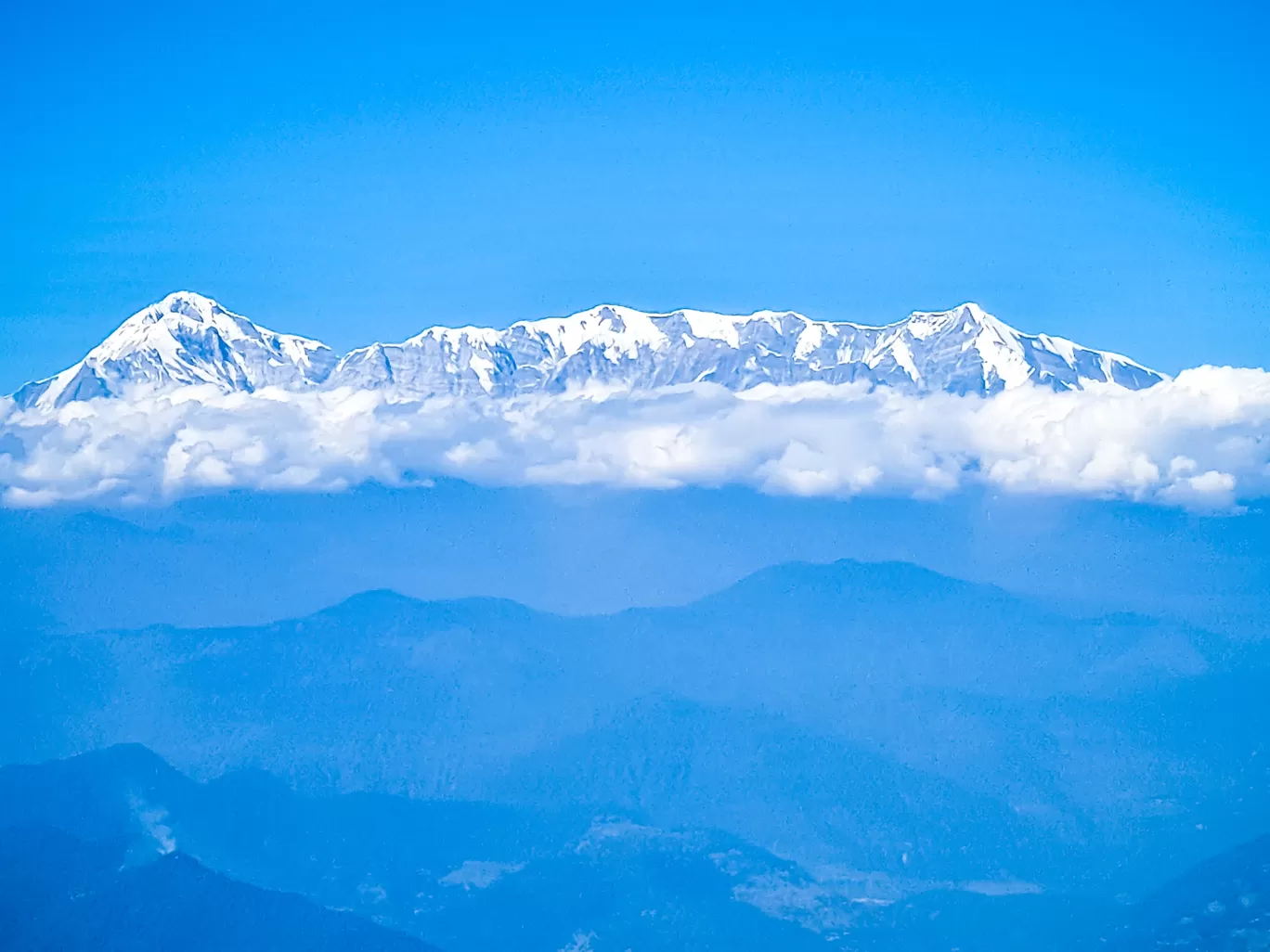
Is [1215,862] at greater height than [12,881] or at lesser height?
greater

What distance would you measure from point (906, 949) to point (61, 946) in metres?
119

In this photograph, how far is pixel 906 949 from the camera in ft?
653

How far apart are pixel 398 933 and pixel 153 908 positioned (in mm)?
32934

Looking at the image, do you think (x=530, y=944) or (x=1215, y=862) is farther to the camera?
(x=530, y=944)

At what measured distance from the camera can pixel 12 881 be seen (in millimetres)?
174750

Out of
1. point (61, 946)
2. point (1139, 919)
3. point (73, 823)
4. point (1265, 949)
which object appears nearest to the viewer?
point (1265, 949)

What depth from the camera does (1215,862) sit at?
17812 cm

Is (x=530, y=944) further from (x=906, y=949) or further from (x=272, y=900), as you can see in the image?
(x=906, y=949)

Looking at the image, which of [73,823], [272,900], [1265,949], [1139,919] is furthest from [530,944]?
[1265,949]

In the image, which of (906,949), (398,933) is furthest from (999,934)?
(398,933)

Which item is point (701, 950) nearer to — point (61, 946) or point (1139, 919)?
point (1139, 919)

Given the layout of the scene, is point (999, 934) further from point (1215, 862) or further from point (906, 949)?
point (1215, 862)

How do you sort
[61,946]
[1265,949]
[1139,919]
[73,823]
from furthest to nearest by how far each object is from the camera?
[73,823] → [1139,919] → [61,946] → [1265,949]

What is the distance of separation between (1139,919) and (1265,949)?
1632 inches
